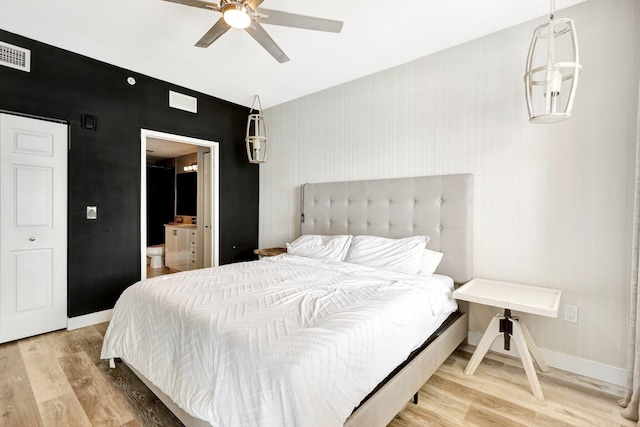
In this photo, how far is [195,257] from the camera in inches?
203

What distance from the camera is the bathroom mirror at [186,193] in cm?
636

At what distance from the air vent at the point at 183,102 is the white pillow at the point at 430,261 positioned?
3.30m

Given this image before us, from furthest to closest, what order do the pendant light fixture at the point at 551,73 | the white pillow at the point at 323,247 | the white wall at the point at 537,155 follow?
the white pillow at the point at 323,247
the white wall at the point at 537,155
the pendant light fixture at the point at 551,73

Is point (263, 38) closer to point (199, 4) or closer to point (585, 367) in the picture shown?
point (199, 4)

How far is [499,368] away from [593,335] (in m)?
0.68

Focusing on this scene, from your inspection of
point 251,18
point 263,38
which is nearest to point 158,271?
point 263,38

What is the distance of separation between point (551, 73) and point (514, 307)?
1465 millimetres

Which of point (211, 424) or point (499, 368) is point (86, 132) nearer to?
point (211, 424)

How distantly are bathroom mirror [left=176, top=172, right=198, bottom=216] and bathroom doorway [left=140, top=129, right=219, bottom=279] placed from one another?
0.66ft

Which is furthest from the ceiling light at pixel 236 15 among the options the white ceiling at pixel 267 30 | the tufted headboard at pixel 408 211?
the tufted headboard at pixel 408 211

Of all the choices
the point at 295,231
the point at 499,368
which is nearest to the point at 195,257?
the point at 295,231

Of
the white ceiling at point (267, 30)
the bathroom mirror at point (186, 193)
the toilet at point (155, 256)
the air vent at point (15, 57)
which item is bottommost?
the toilet at point (155, 256)

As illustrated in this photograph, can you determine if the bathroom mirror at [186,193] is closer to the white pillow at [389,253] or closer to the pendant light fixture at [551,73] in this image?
the white pillow at [389,253]

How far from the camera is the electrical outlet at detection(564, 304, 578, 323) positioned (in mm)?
2193
